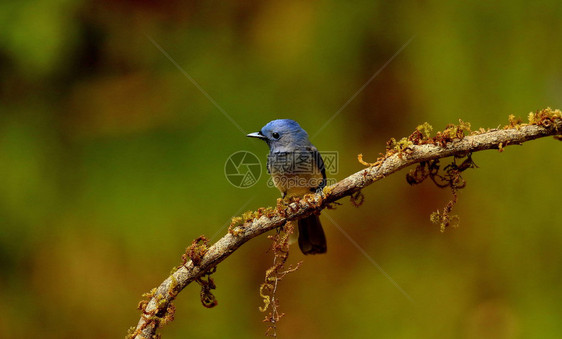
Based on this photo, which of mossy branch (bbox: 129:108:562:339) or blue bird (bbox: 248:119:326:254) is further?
blue bird (bbox: 248:119:326:254)

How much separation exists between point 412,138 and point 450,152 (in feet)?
0.52

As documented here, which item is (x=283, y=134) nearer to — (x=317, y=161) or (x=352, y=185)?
(x=317, y=161)

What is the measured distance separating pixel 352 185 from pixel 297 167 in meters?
0.81

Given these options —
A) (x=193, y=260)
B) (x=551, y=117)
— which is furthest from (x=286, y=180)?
(x=551, y=117)

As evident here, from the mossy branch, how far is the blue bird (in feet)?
2.19

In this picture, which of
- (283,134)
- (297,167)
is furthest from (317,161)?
(283,134)

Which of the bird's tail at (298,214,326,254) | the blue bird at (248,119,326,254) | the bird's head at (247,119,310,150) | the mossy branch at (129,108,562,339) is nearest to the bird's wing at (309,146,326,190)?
the blue bird at (248,119,326,254)

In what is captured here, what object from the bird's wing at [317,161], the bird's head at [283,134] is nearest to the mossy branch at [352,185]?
the bird's head at [283,134]

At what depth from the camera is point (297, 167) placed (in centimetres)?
307

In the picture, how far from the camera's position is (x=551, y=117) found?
Result: 7.14 feet

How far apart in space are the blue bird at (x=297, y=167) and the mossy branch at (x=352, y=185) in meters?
0.67

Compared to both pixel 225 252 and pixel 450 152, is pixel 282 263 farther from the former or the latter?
pixel 450 152

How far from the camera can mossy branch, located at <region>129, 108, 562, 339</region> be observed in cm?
221

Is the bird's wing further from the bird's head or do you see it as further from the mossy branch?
the mossy branch
